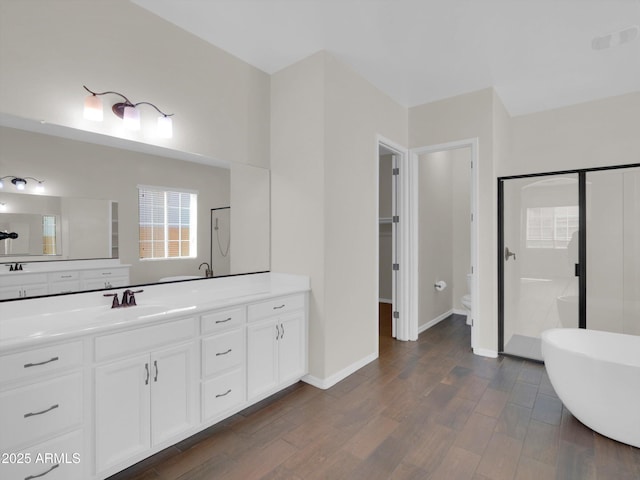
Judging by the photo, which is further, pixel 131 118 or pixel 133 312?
pixel 131 118

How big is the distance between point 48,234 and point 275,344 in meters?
1.64

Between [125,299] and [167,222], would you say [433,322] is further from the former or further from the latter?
[125,299]

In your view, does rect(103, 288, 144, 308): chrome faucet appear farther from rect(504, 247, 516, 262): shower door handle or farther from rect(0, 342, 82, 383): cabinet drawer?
rect(504, 247, 516, 262): shower door handle

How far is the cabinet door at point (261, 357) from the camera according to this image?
2.32m

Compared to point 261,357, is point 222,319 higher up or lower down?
higher up

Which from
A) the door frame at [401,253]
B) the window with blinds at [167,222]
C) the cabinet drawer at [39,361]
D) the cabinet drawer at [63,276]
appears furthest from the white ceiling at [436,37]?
the cabinet drawer at [39,361]

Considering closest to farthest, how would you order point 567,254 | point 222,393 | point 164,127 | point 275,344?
point 222,393, point 164,127, point 275,344, point 567,254

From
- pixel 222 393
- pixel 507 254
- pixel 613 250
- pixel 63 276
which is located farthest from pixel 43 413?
pixel 613 250

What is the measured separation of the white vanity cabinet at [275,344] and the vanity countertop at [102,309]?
11 cm

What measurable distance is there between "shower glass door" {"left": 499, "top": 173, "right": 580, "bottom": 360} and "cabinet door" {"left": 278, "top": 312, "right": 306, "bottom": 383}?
2.18 meters

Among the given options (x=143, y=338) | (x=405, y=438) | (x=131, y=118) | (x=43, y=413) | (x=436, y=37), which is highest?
(x=436, y=37)

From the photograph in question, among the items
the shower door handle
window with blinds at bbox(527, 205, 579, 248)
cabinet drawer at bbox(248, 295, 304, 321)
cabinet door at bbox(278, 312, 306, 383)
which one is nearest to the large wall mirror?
cabinet drawer at bbox(248, 295, 304, 321)

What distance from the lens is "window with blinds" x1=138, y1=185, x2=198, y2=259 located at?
235 cm

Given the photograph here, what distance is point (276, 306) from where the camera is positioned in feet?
8.26
